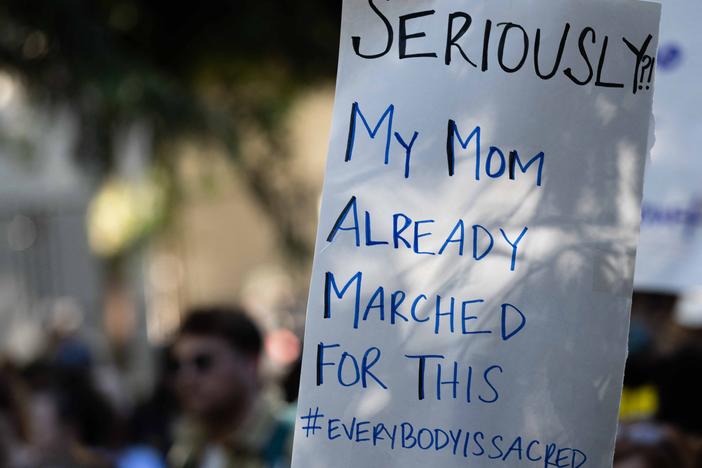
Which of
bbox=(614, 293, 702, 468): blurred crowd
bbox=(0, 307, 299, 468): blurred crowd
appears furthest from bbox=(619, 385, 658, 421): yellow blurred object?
bbox=(0, 307, 299, 468): blurred crowd

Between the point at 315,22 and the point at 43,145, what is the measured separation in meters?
3.03

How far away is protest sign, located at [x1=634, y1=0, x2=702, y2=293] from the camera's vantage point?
277 cm

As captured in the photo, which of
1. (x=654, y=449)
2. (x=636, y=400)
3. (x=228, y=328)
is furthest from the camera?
(x=636, y=400)

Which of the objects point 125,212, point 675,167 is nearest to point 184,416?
point 675,167

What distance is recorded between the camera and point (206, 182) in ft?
34.1

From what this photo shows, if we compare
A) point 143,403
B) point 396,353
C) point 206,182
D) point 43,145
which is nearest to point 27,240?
point 43,145

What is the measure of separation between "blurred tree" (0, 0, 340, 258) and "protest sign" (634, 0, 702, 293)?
4.83 meters

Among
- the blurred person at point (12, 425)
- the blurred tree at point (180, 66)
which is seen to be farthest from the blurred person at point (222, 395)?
the blurred tree at point (180, 66)

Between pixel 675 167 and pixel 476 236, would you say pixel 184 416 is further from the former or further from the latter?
pixel 476 236

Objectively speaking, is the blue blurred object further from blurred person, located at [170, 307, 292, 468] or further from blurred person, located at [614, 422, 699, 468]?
blurred person, located at [614, 422, 699, 468]

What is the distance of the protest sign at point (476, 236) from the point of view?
2062 mm

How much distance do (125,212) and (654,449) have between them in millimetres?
7173

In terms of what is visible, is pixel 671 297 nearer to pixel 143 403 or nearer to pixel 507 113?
pixel 143 403

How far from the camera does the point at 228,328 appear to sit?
3713 mm
